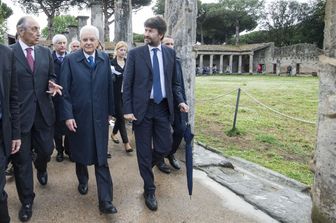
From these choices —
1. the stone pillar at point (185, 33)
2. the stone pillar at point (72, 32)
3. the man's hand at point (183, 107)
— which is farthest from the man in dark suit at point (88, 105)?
the stone pillar at point (72, 32)

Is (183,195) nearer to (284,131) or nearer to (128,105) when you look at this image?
(128,105)

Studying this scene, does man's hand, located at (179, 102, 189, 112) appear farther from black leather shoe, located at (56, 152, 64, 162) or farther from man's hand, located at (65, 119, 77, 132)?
black leather shoe, located at (56, 152, 64, 162)

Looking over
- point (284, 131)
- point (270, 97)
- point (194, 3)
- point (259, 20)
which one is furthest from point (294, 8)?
point (194, 3)

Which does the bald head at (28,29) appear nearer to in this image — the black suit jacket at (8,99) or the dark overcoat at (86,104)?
the dark overcoat at (86,104)

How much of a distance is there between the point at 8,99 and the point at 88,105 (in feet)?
3.15

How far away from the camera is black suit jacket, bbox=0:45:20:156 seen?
117 inches

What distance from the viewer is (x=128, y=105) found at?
13.1ft

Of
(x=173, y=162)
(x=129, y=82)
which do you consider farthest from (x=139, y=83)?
(x=173, y=162)

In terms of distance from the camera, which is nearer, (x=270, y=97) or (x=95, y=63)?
(x=95, y=63)

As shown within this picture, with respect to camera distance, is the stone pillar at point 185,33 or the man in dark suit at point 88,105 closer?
the man in dark suit at point 88,105

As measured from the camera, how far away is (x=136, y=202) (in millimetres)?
4152

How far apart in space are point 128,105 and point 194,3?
2.66 m

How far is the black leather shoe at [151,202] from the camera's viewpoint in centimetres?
397

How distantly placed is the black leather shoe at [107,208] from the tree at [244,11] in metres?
55.9
